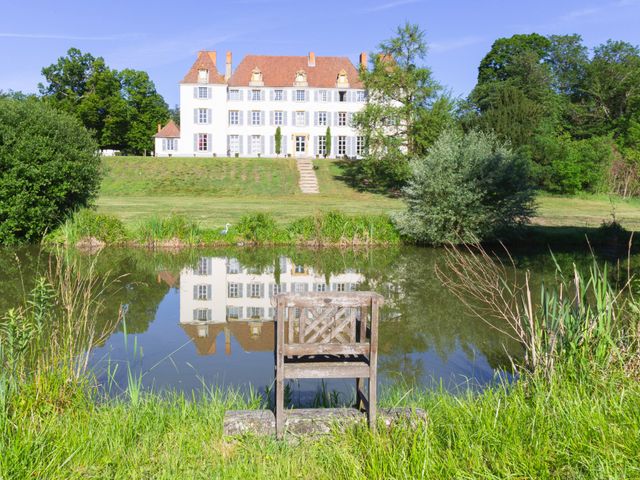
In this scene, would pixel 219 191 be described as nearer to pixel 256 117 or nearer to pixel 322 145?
pixel 256 117

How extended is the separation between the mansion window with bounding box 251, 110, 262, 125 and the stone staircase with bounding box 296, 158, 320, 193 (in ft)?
19.2

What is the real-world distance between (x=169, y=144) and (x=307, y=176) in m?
13.8

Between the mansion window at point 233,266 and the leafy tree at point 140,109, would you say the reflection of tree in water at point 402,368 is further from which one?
the leafy tree at point 140,109

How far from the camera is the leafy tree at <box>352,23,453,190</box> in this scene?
1242 inches

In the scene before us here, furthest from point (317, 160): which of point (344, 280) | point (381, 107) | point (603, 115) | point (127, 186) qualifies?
point (344, 280)

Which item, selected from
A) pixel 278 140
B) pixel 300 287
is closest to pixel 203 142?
pixel 278 140

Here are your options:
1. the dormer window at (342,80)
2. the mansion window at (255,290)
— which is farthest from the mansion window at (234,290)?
the dormer window at (342,80)

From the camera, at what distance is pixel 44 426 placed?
14.0 feet

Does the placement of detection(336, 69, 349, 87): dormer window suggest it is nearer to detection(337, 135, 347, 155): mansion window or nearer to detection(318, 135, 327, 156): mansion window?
detection(337, 135, 347, 155): mansion window

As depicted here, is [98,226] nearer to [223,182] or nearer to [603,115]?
[223,182]

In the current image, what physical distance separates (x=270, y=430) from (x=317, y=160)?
37.4 m

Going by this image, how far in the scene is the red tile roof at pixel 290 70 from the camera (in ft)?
147

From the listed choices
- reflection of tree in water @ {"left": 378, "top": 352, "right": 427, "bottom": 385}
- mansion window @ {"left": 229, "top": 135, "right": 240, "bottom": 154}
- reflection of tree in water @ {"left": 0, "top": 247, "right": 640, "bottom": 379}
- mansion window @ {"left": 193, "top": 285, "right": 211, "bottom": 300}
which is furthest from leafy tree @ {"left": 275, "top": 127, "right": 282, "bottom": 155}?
reflection of tree in water @ {"left": 378, "top": 352, "right": 427, "bottom": 385}

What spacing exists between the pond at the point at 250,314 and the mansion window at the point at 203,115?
92.5ft
